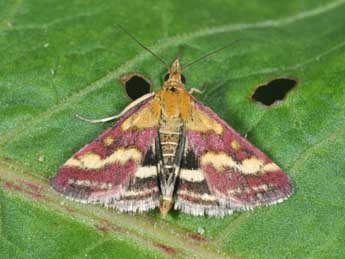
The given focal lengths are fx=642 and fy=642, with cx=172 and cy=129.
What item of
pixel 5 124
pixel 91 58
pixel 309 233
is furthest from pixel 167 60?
pixel 309 233

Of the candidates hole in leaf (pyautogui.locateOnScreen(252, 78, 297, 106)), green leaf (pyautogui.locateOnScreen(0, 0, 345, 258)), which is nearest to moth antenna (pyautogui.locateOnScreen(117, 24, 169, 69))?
green leaf (pyautogui.locateOnScreen(0, 0, 345, 258))

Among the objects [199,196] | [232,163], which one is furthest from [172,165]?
[232,163]

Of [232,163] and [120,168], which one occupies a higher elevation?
[232,163]

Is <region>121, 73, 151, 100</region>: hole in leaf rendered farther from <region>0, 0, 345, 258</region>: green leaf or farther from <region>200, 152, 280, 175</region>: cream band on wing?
<region>200, 152, 280, 175</region>: cream band on wing

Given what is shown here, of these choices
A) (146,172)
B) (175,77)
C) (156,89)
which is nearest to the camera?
(146,172)

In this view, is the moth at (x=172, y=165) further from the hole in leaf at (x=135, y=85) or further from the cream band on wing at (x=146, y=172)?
the hole in leaf at (x=135, y=85)

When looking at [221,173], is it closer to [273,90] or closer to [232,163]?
[232,163]

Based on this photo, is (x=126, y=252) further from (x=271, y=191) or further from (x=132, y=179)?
(x=271, y=191)
